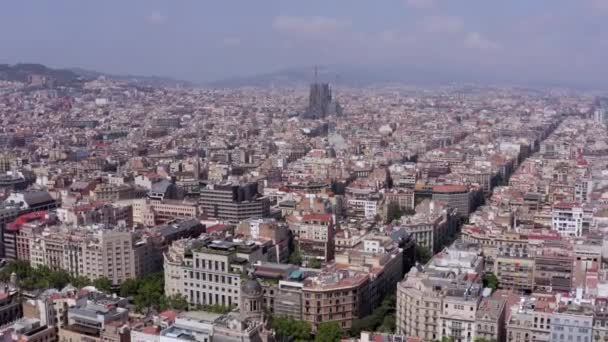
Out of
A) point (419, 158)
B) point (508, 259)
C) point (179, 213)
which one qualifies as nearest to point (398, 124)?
point (419, 158)

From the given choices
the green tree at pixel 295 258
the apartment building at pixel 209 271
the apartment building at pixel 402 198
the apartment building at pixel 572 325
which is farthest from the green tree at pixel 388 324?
the apartment building at pixel 402 198

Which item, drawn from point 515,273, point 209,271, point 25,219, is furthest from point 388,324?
point 25,219

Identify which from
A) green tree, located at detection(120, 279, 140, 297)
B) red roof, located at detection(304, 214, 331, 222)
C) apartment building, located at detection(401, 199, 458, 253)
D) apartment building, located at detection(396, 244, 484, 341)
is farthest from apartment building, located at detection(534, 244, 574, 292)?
green tree, located at detection(120, 279, 140, 297)

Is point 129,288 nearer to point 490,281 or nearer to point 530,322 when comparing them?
point 490,281

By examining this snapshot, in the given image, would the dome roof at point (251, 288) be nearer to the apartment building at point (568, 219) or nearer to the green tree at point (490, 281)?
the green tree at point (490, 281)

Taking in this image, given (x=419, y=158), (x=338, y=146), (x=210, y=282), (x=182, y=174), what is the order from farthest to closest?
(x=338, y=146) → (x=419, y=158) → (x=182, y=174) → (x=210, y=282)

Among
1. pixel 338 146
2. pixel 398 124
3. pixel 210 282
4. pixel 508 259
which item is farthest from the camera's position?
pixel 398 124

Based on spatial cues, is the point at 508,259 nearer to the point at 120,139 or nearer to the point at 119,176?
the point at 119,176
